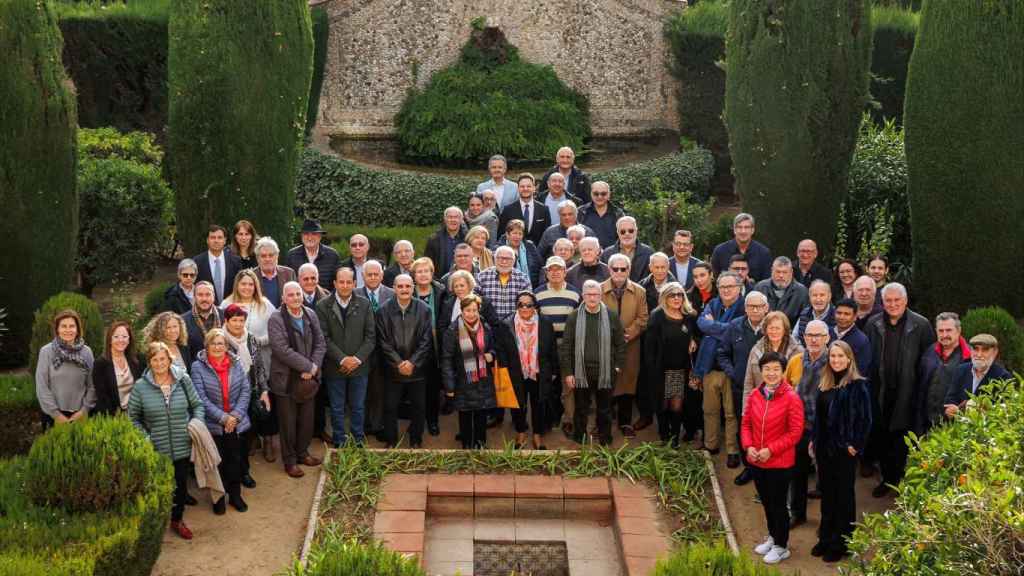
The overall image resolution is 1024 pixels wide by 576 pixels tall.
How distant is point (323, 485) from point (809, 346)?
3784mm

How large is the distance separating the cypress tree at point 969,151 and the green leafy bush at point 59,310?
24.8 ft

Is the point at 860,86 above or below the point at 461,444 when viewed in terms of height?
above

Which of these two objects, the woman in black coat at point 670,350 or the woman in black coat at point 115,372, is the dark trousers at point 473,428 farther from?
the woman in black coat at point 115,372

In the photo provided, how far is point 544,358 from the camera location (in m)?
9.92

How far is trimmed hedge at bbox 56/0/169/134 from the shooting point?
1723 cm

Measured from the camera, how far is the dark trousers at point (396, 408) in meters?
10.0

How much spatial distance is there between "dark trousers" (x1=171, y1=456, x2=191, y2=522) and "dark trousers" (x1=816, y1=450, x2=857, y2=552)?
14.4 ft

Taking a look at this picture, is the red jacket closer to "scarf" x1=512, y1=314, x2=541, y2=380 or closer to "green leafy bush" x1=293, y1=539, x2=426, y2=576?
"scarf" x1=512, y1=314, x2=541, y2=380

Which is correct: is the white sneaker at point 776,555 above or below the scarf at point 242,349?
below

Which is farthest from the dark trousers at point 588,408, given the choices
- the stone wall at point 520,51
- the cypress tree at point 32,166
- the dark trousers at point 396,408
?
the stone wall at point 520,51

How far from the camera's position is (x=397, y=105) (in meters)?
19.5

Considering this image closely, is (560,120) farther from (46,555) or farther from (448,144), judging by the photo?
(46,555)

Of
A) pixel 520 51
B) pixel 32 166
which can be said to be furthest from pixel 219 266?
pixel 520 51

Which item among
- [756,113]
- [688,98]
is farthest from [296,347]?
[688,98]
